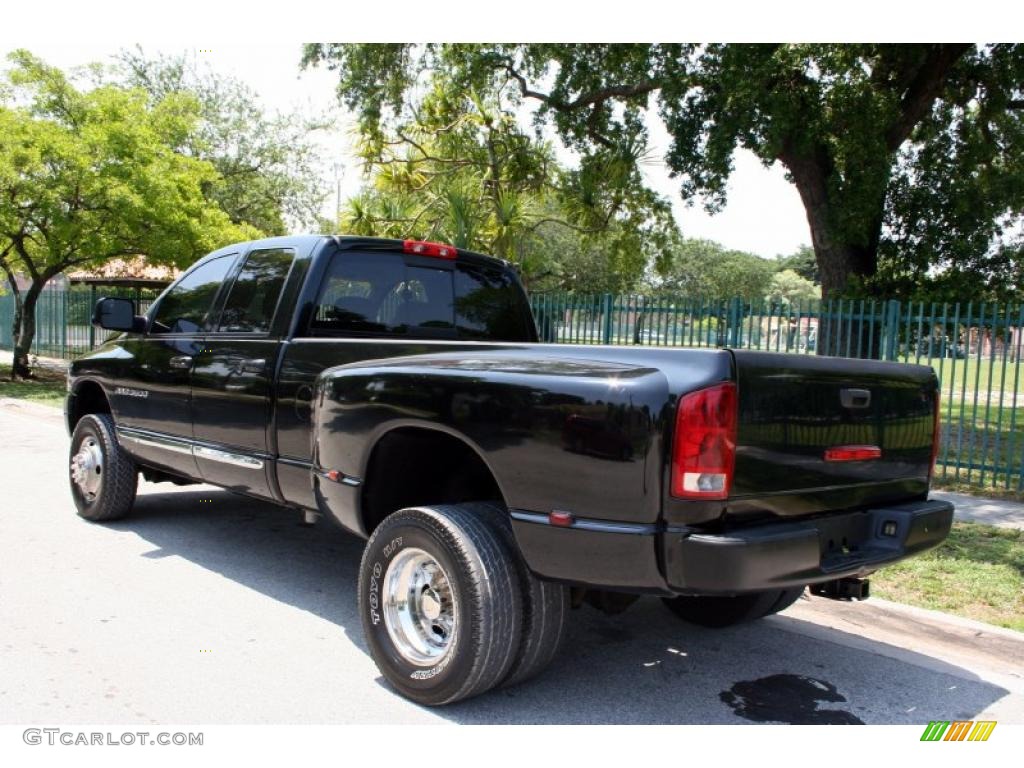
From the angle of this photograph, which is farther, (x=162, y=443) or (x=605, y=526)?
(x=162, y=443)

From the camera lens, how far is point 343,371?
4.04 metres

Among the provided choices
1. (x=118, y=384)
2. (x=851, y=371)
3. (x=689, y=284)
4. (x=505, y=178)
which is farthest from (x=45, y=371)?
(x=689, y=284)

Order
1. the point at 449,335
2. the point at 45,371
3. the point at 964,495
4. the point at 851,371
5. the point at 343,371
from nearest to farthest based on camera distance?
1. the point at 851,371
2. the point at 343,371
3. the point at 449,335
4. the point at 964,495
5. the point at 45,371

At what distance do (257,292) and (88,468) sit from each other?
235cm

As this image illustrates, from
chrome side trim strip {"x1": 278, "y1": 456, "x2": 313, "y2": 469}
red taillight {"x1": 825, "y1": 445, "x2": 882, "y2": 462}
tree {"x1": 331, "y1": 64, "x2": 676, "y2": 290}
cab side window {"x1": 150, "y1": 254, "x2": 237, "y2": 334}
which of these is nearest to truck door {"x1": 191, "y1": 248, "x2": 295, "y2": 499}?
chrome side trim strip {"x1": 278, "y1": 456, "x2": 313, "y2": 469}

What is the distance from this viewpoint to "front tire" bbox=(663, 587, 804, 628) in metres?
4.25

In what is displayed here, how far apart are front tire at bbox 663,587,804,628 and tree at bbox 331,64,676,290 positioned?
11.1 metres

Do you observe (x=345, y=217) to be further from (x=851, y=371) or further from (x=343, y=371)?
(x=851, y=371)

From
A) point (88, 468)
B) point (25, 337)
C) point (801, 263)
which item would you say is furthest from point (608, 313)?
point (801, 263)

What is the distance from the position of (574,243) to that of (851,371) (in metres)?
52.0

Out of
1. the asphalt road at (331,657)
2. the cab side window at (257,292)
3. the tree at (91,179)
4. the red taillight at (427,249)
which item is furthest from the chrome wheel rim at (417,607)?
the tree at (91,179)

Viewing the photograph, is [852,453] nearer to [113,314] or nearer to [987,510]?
[113,314]

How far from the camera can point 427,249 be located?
5.20 metres

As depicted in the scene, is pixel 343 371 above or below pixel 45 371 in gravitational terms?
above
